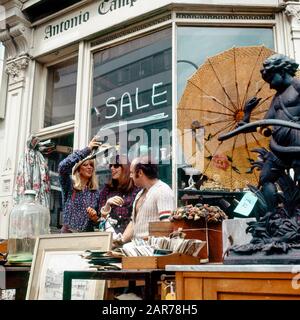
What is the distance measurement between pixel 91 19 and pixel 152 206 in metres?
3.49

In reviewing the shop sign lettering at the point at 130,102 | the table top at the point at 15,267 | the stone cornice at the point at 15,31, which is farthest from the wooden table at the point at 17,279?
the stone cornice at the point at 15,31

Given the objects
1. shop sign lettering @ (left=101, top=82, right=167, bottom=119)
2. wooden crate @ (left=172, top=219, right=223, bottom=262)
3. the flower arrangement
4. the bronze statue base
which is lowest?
the bronze statue base

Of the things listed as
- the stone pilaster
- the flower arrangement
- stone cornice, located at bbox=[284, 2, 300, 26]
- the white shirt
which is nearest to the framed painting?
the white shirt

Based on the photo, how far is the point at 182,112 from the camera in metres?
4.41

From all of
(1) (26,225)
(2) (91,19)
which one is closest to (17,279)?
(1) (26,225)

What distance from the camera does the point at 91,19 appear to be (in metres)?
5.64

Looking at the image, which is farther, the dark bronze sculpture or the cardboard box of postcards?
the cardboard box of postcards

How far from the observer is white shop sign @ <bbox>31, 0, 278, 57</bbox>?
5.00 metres

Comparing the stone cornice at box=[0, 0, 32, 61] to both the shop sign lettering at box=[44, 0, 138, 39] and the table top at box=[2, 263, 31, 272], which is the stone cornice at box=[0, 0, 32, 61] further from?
the table top at box=[2, 263, 31, 272]

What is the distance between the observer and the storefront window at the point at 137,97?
482 cm

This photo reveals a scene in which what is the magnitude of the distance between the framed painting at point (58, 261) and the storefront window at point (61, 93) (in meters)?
2.85

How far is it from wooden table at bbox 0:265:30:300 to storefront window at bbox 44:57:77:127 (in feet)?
9.30

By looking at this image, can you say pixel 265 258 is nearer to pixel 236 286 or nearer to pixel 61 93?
pixel 236 286
